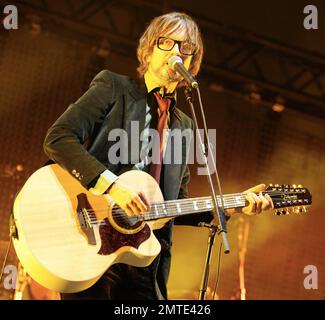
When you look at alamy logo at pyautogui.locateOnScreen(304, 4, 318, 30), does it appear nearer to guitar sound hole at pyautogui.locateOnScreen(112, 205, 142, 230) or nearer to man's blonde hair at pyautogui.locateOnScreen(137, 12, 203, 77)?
man's blonde hair at pyautogui.locateOnScreen(137, 12, 203, 77)

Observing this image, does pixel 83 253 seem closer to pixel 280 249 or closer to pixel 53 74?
pixel 53 74

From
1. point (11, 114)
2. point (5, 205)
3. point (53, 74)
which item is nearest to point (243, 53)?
point (53, 74)

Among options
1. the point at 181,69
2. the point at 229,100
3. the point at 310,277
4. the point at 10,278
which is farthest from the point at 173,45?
the point at 310,277

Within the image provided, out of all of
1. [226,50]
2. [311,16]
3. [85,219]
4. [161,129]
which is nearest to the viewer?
[85,219]

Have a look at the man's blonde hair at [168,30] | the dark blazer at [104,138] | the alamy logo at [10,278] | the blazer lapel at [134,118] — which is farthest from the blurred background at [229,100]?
the man's blonde hair at [168,30]

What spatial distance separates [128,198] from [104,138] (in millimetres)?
411

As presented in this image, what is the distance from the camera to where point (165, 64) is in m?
2.94

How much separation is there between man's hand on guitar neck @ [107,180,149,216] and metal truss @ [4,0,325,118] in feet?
12.3

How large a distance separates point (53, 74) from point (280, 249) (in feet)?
12.5

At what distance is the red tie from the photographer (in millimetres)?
A: 2879

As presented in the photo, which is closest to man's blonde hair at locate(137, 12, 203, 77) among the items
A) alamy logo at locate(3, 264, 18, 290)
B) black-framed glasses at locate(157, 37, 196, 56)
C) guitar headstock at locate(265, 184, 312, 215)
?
black-framed glasses at locate(157, 37, 196, 56)

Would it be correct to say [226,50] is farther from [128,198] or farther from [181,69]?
[128,198]

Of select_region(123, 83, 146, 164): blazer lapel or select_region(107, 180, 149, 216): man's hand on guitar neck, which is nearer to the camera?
select_region(107, 180, 149, 216): man's hand on guitar neck
